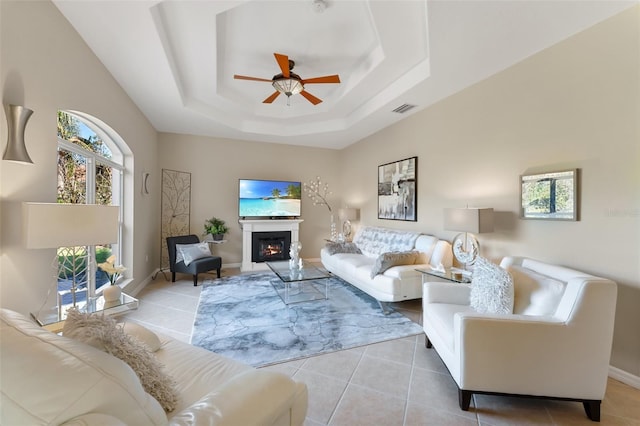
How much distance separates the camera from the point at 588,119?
231 centimetres

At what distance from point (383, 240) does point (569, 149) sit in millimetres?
2607

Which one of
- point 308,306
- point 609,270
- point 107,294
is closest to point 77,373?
point 107,294

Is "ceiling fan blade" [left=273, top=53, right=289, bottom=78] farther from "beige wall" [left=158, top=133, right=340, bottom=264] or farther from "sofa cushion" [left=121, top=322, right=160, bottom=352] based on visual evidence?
"beige wall" [left=158, top=133, right=340, bottom=264]

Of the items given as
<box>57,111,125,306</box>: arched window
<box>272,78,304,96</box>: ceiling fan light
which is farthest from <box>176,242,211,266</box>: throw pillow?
<box>272,78,304,96</box>: ceiling fan light

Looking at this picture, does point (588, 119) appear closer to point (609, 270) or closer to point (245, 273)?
point (609, 270)

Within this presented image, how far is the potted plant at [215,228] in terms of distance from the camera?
5.44 m

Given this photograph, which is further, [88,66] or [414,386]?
[88,66]

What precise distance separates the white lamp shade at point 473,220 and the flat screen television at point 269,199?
12.6 ft

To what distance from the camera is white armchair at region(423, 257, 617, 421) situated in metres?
1.63

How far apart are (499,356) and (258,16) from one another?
337 centimetres

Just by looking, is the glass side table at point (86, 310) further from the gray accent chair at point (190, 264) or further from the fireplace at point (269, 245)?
the fireplace at point (269, 245)

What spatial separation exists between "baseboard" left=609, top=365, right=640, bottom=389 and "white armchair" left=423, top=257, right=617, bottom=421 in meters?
0.69

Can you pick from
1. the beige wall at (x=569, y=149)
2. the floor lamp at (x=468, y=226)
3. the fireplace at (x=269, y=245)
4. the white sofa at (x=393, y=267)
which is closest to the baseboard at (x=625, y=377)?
the beige wall at (x=569, y=149)

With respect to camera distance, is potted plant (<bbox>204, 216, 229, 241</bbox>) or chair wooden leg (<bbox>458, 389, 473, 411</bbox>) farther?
potted plant (<bbox>204, 216, 229, 241</bbox>)
